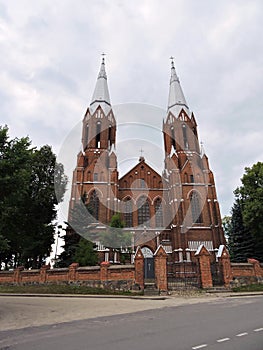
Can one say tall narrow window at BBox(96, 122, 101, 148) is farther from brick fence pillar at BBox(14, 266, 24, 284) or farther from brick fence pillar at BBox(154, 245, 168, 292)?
brick fence pillar at BBox(154, 245, 168, 292)

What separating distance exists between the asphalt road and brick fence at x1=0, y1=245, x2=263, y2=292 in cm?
827

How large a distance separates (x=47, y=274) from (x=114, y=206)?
42.7ft

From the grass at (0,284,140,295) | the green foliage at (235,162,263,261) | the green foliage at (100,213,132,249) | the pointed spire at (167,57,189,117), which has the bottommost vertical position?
the grass at (0,284,140,295)

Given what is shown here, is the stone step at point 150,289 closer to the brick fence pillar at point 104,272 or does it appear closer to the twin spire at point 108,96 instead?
the brick fence pillar at point 104,272

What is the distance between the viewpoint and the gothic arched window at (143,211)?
29770 mm

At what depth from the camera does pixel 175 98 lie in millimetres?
38625

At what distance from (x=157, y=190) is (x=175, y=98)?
1484cm

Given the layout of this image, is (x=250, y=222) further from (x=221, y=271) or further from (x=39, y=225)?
(x=39, y=225)

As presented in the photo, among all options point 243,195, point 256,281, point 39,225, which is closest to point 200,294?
point 256,281

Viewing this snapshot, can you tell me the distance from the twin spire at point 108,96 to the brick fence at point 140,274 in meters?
25.0

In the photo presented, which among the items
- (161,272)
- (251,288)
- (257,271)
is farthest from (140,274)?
(257,271)

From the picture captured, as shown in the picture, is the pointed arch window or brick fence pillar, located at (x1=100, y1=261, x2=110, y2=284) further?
the pointed arch window

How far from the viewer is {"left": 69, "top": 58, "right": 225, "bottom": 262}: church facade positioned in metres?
27.8

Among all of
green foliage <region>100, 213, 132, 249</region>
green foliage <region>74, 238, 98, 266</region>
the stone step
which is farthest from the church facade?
the stone step
